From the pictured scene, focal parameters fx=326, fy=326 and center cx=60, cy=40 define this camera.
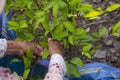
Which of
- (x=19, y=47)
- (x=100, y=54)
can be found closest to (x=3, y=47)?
(x=19, y=47)

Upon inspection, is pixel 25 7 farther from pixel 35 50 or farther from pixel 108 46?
pixel 108 46

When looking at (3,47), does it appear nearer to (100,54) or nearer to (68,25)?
(68,25)

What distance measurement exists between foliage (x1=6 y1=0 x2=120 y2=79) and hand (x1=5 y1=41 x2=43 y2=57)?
0.04 metres

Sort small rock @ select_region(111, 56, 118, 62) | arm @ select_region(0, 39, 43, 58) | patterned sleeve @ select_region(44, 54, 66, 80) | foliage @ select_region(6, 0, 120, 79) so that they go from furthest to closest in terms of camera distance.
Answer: small rock @ select_region(111, 56, 118, 62) → arm @ select_region(0, 39, 43, 58) → patterned sleeve @ select_region(44, 54, 66, 80) → foliage @ select_region(6, 0, 120, 79)

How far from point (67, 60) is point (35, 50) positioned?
0.55 ft

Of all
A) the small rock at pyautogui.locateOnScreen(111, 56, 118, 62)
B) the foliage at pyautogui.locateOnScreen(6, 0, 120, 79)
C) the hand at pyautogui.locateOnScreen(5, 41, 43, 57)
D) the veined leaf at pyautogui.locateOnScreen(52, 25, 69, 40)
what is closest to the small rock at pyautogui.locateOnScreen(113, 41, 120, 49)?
the small rock at pyautogui.locateOnScreen(111, 56, 118, 62)

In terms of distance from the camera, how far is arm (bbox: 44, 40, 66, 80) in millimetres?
1473

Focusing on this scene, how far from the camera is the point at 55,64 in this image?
150 centimetres

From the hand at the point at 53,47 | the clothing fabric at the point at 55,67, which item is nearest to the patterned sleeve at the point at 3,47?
the clothing fabric at the point at 55,67

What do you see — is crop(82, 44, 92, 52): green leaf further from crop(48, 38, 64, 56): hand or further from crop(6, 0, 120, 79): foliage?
crop(48, 38, 64, 56): hand

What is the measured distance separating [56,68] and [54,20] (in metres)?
0.23

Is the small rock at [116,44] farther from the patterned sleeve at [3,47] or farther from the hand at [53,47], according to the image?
the patterned sleeve at [3,47]

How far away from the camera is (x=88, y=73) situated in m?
2.05

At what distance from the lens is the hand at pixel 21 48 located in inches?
62.7
